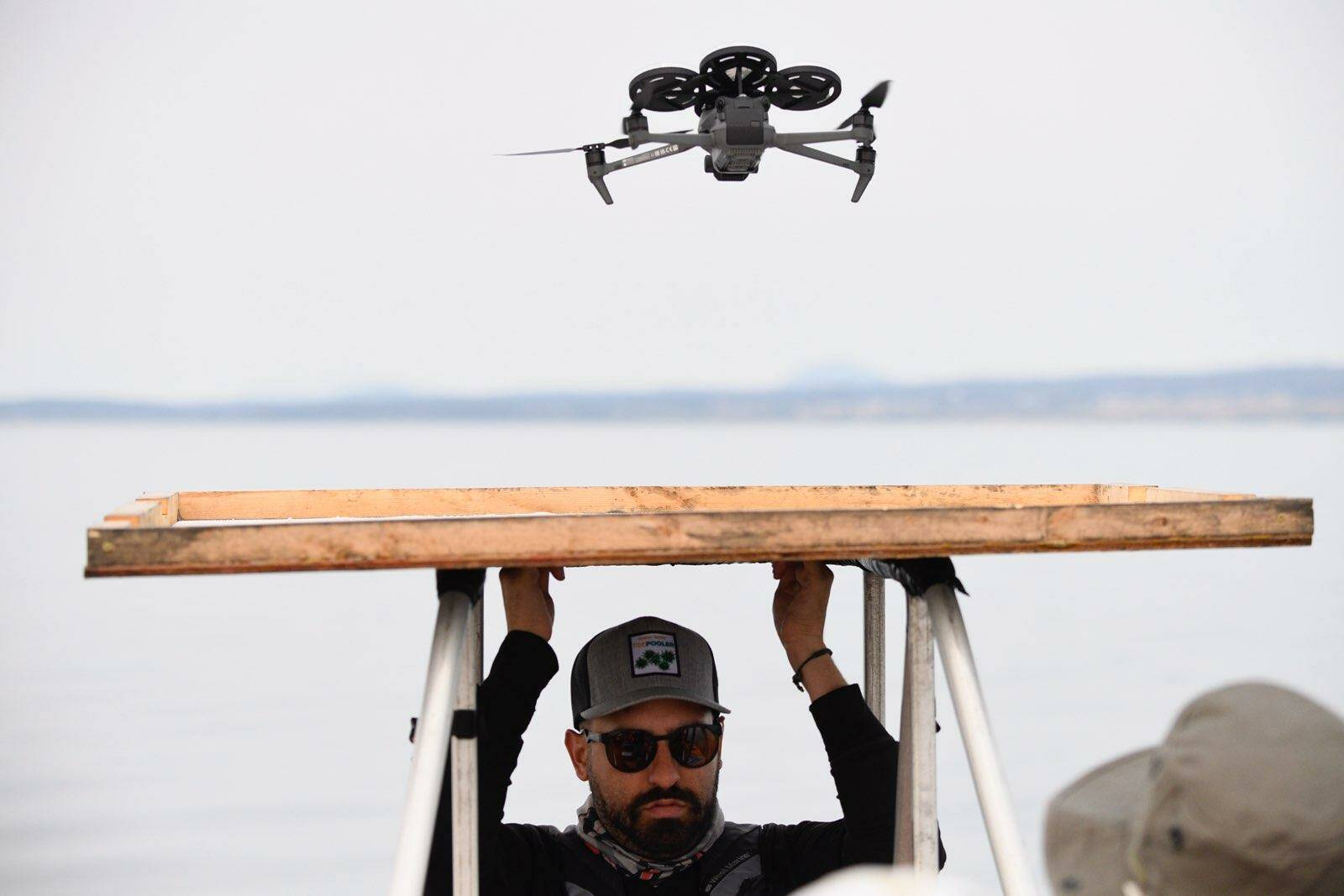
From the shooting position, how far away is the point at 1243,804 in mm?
678

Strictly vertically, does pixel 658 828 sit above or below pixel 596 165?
below

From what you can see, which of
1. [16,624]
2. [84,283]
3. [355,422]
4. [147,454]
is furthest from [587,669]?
[355,422]

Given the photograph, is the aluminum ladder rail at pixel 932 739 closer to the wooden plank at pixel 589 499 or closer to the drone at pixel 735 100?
the wooden plank at pixel 589 499

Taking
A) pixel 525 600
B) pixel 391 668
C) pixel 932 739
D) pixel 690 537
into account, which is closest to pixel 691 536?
pixel 690 537

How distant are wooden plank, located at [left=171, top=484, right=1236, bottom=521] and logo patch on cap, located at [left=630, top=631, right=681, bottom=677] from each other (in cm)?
17

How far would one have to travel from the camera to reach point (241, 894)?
13.3ft

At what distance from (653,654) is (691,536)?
2.81 feet

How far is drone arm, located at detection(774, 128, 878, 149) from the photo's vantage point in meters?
2.75

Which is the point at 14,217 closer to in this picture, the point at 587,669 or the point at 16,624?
the point at 16,624

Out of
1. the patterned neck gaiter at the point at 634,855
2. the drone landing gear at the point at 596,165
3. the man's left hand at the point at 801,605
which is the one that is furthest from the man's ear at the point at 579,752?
the drone landing gear at the point at 596,165

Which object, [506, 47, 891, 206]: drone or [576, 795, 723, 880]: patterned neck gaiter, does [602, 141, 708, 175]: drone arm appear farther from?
[576, 795, 723, 880]: patterned neck gaiter

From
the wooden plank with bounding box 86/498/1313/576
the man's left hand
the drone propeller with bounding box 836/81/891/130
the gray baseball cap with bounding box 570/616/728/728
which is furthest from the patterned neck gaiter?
the drone propeller with bounding box 836/81/891/130

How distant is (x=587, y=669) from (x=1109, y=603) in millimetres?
6597

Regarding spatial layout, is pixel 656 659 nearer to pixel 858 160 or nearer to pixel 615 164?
pixel 615 164
